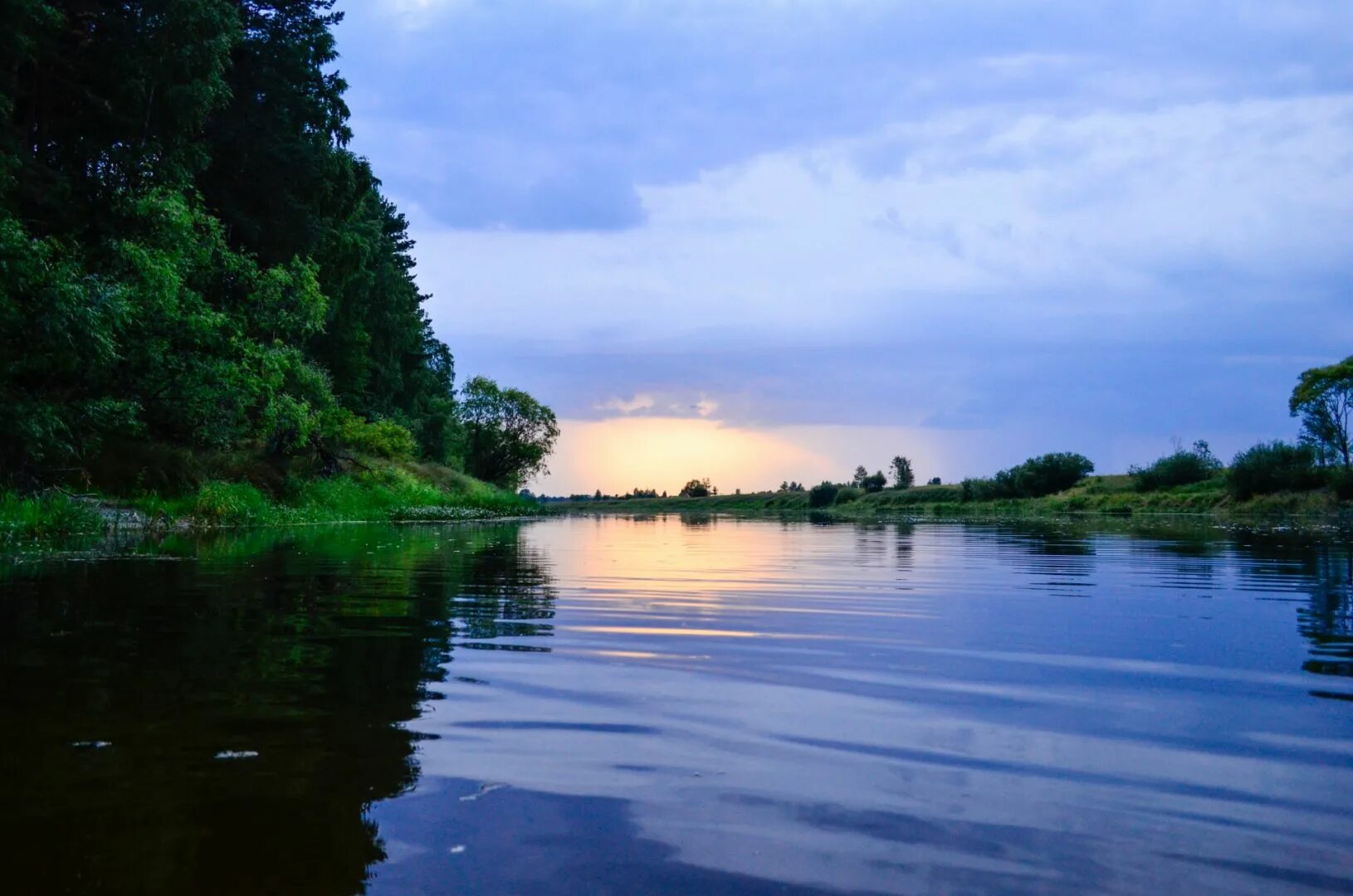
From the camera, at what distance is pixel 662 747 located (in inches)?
172

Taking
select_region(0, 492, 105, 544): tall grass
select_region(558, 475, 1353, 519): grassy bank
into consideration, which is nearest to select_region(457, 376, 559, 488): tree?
select_region(558, 475, 1353, 519): grassy bank

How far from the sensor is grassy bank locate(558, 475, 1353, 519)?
60.2 meters

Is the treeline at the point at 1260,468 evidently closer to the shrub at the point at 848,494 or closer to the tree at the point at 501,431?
the shrub at the point at 848,494

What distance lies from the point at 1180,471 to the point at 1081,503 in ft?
26.0

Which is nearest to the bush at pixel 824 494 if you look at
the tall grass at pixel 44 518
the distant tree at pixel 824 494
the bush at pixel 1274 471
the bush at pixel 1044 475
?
the distant tree at pixel 824 494

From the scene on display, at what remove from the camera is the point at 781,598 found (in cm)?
1100

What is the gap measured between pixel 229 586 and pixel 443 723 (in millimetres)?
6960

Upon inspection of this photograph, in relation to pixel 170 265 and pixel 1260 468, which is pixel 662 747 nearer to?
pixel 170 265

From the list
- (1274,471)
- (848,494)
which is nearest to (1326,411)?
(1274,471)

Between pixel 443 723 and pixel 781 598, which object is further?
pixel 781 598

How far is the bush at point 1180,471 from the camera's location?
73875mm

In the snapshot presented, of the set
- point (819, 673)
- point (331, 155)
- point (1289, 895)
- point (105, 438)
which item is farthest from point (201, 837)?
point (331, 155)

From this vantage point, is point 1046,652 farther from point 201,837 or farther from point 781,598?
point 201,837

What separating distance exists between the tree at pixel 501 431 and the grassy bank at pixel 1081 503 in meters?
24.3
